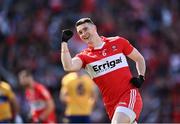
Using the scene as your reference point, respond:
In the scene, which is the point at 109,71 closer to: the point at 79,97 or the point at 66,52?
the point at 66,52

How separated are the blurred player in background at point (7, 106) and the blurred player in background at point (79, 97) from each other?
1.88 m

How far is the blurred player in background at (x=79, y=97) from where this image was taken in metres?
16.9

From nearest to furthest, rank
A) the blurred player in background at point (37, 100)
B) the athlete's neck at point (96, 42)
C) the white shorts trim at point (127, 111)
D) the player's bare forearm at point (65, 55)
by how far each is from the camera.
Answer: the player's bare forearm at point (65, 55), the white shorts trim at point (127, 111), the athlete's neck at point (96, 42), the blurred player in background at point (37, 100)

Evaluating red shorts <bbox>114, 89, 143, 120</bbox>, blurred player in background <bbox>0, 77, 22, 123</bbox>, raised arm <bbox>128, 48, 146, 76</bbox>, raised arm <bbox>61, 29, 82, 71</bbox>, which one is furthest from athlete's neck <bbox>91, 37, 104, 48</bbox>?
blurred player in background <bbox>0, 77, 22, 123</bbox>

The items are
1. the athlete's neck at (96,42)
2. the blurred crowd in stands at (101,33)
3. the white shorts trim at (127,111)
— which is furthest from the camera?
the blurred crowd in stands at (101,33)

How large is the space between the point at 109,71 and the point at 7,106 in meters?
4.95

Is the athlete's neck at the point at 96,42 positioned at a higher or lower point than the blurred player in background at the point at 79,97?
higher

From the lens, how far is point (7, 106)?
15211mm

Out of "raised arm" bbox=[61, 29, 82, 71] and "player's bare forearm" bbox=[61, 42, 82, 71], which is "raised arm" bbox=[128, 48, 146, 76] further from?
"raised arm" bbox=[61, 29, 82, 71]

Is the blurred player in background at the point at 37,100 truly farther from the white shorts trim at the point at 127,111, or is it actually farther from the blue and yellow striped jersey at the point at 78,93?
the white shorts trim at the point at 127,111

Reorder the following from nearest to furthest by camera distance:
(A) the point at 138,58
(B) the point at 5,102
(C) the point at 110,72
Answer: (C) the point at 110,72, (A) the point at 138,58, (B) the point at 5,102


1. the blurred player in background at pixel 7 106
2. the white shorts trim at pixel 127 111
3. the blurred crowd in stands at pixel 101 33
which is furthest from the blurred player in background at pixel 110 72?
the blurred crowd in stands at pixel 101 33

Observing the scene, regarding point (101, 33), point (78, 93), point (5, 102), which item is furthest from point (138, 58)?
point (101, 33)

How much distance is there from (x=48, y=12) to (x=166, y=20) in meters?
3.42
